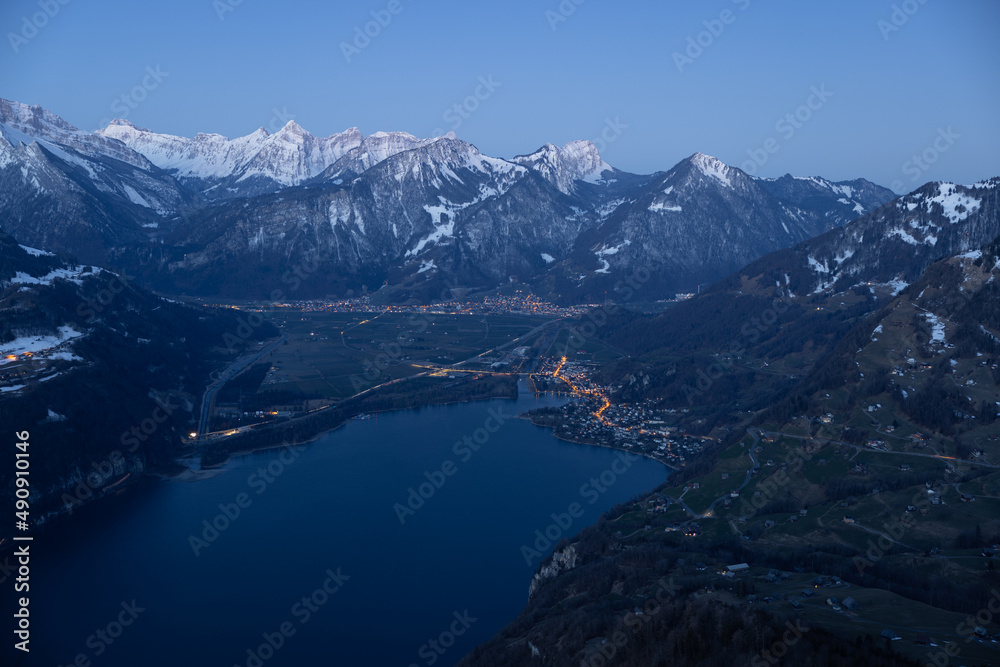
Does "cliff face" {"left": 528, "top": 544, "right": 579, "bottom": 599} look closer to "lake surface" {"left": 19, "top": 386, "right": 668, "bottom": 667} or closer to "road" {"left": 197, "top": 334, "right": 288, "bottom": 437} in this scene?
"lake surface" {"left": 19, "top": 386, "right": 668, "bottom": 667}

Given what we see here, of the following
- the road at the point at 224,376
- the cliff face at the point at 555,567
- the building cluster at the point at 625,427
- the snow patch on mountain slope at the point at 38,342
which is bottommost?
the cliff face at the point at 555,567

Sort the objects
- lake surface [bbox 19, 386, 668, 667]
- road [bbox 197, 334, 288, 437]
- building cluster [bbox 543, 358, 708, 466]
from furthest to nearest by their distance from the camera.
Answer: road [bbox 197, 334, 288, 437], building cluster [bbox 543, 358, 708, 466], lake surface [bbox 19, 386, 668, 667]

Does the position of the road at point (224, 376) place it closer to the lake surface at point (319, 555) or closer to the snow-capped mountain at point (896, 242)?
the lake surface at point (319, 555)

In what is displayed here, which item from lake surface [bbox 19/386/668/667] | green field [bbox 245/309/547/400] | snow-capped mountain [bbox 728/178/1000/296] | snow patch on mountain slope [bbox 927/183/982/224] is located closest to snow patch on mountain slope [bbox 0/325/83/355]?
lake surface [bbox 19/386/668/667]

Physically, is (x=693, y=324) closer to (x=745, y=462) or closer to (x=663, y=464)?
(x=663, y=464)

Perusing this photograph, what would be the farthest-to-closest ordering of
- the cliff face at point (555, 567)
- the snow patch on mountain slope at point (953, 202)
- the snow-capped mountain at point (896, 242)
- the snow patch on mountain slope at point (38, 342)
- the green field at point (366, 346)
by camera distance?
1. the snow patch on mountain slope at point (953, 202)
2. the snow-capped mountain at point (896, 242)
3. the green field at point (366, 346)
4. the snow patch on mountain slope at point (38, 342)
5. the cliff face at point (555, 567)

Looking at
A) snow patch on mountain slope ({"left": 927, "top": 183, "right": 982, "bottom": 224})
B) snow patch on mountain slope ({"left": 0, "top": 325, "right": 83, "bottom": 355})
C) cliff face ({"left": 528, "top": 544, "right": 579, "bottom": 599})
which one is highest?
snow patch on mountain slope ({"left": 927, "top": 183, "right": 982, "bottom": 224})

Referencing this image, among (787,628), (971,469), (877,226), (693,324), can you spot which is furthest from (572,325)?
(787,628)

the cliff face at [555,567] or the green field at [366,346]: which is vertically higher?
the green field at [366,346]

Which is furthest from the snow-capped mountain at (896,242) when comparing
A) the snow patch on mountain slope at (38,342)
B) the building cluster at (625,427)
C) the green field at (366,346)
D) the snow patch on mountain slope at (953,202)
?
the snow patch on mountain slope at (38,342)
